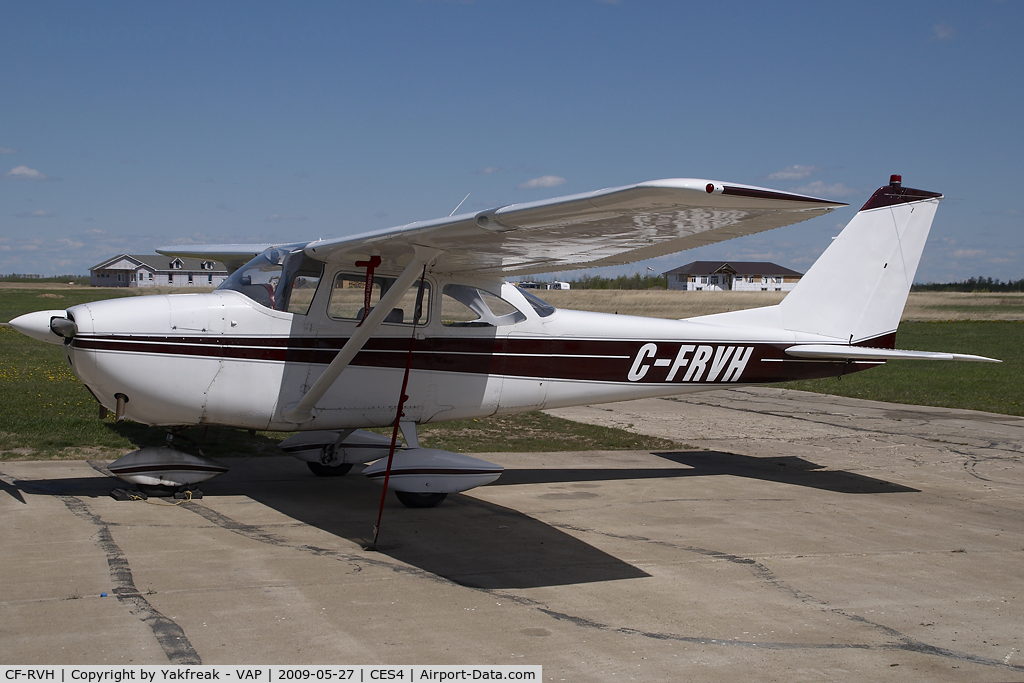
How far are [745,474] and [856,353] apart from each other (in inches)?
71.5

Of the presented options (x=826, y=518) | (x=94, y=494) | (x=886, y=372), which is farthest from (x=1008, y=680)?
(x=886, y=372)

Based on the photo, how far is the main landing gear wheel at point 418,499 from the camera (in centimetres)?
731

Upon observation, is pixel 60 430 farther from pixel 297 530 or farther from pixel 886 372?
pixel 886 372

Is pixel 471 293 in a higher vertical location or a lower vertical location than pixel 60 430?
higher

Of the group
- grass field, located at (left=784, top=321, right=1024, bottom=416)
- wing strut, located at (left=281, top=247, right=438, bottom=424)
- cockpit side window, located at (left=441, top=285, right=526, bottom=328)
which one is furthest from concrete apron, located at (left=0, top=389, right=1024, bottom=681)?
grass field, located at (left=784, top=321, right=1024, bottom=416)

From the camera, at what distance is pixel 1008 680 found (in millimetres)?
3955

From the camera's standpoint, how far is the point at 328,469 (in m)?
8.59

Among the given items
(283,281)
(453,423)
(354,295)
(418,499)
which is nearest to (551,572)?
(418,499)

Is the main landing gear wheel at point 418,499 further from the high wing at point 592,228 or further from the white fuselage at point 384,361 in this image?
the high wing at point 592,228

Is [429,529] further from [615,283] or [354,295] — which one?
[615,283]

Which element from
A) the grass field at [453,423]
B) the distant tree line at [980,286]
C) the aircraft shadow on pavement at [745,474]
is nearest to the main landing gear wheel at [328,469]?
the grass field at [453,423]

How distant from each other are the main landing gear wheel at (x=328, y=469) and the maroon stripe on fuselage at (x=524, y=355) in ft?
5.59

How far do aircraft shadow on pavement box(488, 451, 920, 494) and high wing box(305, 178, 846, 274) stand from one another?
2339 millimetres

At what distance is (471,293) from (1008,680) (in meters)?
5.25
